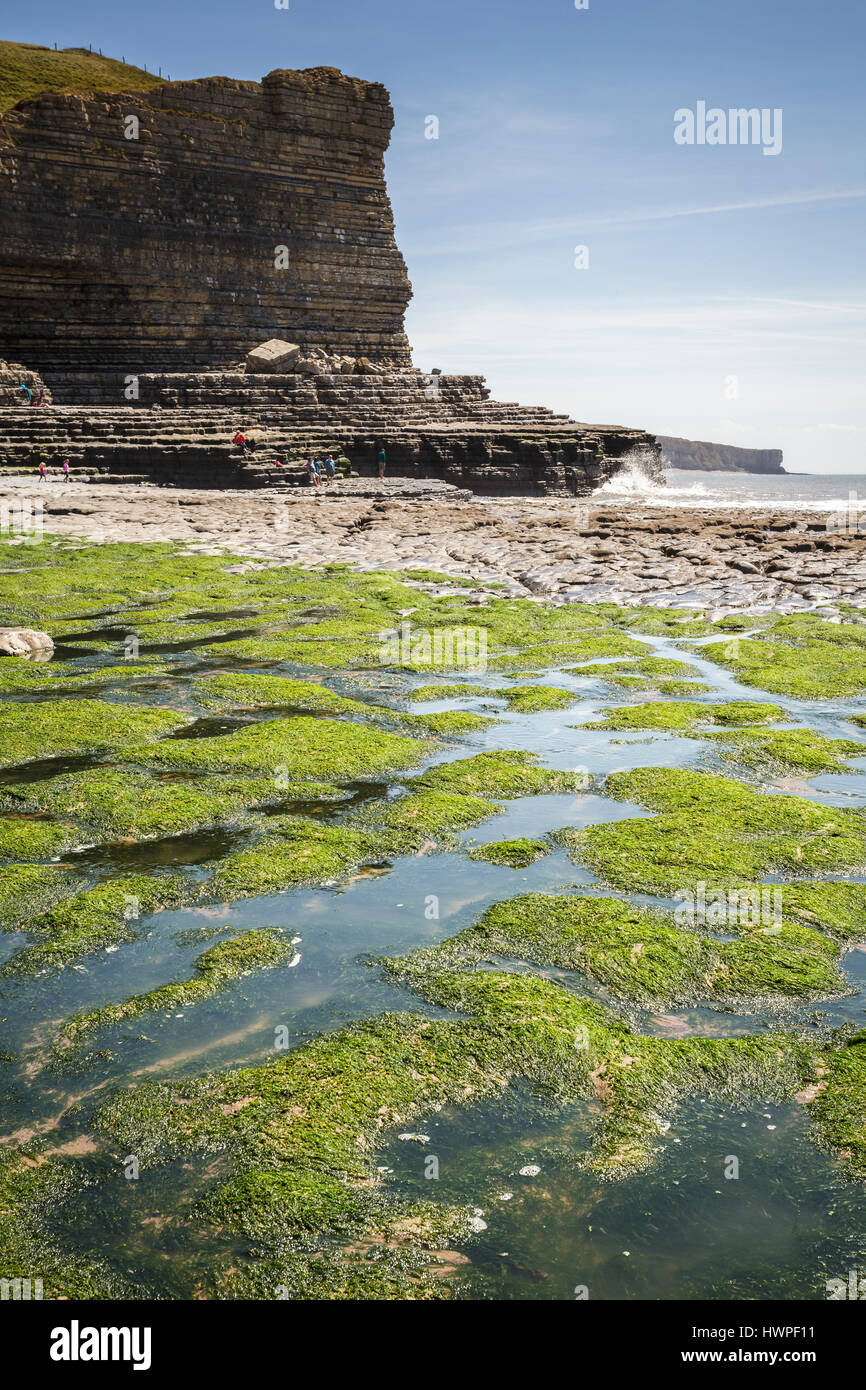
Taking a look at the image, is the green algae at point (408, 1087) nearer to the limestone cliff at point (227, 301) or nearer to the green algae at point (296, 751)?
the green algae at point (296, 751)

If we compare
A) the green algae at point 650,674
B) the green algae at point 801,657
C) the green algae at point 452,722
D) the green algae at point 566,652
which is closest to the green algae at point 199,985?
the green algae at point 452,722

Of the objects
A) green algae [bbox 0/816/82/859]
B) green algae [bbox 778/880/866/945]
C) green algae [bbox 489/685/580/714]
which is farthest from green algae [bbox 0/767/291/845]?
green algae [bbox 778/880/866/945]

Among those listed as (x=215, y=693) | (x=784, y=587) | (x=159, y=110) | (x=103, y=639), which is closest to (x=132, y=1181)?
(x=215, y=693)

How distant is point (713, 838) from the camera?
758 centimetres

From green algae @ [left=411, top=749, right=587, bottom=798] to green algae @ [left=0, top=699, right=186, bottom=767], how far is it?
3.02 metres

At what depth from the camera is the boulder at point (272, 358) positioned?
161 ft

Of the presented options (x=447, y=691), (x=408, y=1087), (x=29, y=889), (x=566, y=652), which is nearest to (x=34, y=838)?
(x=29, y=889)

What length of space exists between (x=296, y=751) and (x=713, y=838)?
396 cm

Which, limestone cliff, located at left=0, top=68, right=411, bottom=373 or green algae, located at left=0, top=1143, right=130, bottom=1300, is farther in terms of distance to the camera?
limestone cliff, located at left=0, top=68, right=411, bottom=373

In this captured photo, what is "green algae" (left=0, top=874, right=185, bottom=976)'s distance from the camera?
5875 millimetres

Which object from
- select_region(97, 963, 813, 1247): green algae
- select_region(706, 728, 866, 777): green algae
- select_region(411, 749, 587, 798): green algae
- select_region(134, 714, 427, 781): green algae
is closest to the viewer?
select_region(97, 963, 813, 1247): green algae

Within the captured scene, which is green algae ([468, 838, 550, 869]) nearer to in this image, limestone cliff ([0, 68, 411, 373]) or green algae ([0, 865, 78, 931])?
green algae ([0, 865, 78, 931])
